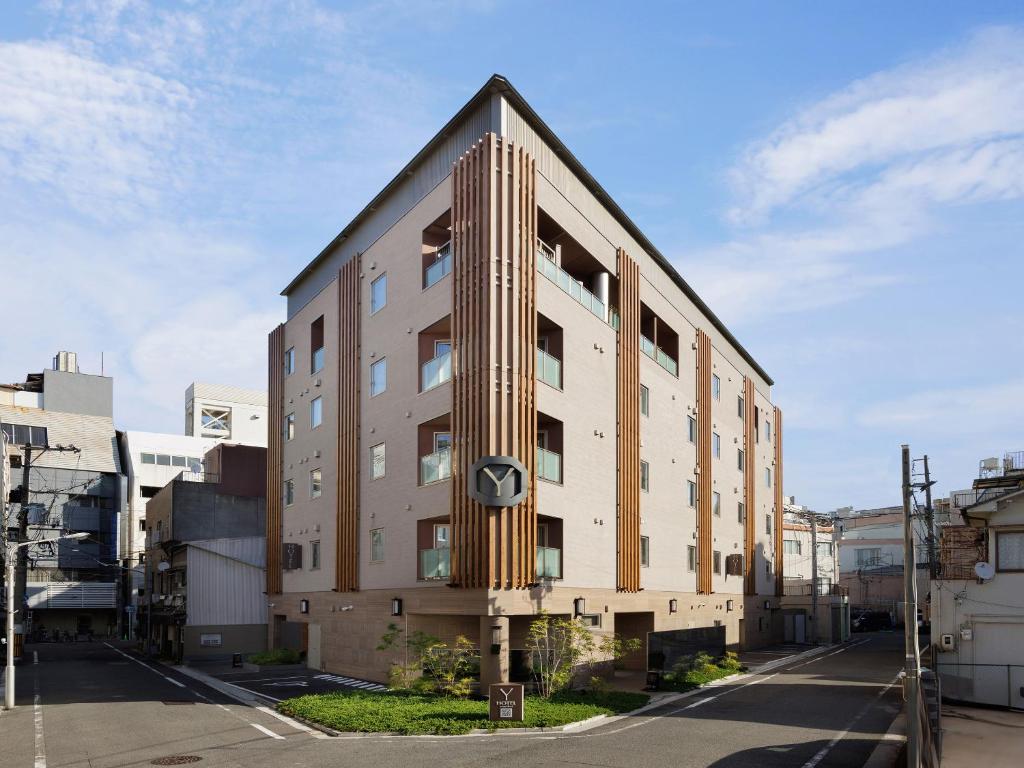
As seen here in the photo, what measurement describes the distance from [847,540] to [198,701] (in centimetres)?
8882

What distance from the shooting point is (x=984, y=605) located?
29406 millimetres

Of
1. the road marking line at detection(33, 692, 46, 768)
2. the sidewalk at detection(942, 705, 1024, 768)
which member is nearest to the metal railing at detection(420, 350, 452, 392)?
the road marking line at detection(33, 692, 46, 768)

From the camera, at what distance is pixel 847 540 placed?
10381 cm

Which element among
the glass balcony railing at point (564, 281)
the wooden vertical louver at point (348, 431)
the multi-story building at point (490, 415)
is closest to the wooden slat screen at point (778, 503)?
the multi-story building at point (490, 415)

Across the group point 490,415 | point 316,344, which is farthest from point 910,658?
point 316,344

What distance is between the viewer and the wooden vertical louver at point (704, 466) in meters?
44.6

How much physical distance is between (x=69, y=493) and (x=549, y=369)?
3013 inches

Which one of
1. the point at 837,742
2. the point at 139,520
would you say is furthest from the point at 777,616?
the point at 139,520

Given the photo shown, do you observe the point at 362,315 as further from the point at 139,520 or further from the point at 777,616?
the point at 139,520

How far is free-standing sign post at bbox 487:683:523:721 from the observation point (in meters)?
22.3

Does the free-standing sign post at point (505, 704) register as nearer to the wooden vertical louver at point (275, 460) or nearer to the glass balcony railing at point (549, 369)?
the glass balcony railing at point (549, 369)

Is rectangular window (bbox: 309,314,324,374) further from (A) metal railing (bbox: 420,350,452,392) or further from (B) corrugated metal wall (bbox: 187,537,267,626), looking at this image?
(B) corrugated metal wall (bbox: 187,537,267,626)

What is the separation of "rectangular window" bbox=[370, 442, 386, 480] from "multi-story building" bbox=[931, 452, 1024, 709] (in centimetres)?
1960

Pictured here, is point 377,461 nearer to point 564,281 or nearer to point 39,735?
point 564,281
